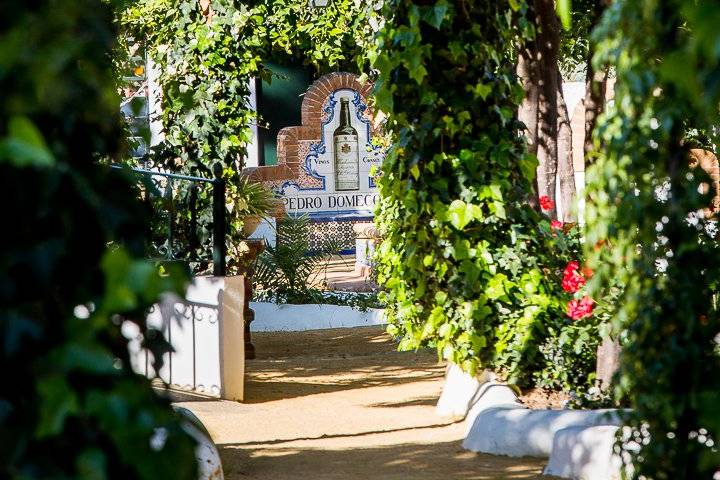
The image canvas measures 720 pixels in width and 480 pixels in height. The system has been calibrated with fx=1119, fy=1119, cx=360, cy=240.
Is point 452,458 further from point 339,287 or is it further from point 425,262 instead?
point 339,287

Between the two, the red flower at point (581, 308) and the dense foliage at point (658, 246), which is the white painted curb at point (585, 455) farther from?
the dense foliage at point (658, 246)

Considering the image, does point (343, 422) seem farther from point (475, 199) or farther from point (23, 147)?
point (23, 147)

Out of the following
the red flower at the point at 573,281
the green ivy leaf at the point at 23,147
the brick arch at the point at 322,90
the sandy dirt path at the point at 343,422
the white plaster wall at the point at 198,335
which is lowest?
the sandy dirt path at the point at 343,422

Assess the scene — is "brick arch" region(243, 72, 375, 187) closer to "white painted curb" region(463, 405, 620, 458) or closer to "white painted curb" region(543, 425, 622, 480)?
"white painted curb" region(463, 405, 620, 458)

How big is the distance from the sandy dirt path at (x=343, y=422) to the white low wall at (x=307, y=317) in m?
2.04

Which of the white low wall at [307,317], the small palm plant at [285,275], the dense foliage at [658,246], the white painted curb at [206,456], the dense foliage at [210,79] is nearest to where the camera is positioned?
the dense foliage at [658,246]

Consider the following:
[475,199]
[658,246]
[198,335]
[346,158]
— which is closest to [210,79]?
[198,335]

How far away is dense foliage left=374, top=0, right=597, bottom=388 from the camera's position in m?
6.98

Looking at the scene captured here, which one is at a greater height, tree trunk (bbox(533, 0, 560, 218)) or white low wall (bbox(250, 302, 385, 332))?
tree trunk (bbox(533, 0, 560, 218))

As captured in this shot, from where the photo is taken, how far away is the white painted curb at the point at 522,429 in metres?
6.01

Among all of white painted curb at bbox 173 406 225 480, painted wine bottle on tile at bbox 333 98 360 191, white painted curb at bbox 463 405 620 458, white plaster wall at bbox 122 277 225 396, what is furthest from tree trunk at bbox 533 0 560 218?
painted wine bottle on tile at bbox 333 98 360 191

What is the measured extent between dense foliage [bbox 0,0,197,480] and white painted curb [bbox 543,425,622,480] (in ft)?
11.8

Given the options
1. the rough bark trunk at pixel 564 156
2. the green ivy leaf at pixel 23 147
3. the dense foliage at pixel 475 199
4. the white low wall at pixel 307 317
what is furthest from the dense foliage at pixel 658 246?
the white low wall at pixel 307 317

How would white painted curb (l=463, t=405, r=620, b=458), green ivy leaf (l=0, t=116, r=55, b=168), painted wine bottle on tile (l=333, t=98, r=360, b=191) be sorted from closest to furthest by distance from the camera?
green ivy leaf (l=0, t=116, r=55, b=168), white painted curb (l=463, t=405, r=620, b=458), painted wine bottle on tile (l=333, t=98, r=360, b=191)
